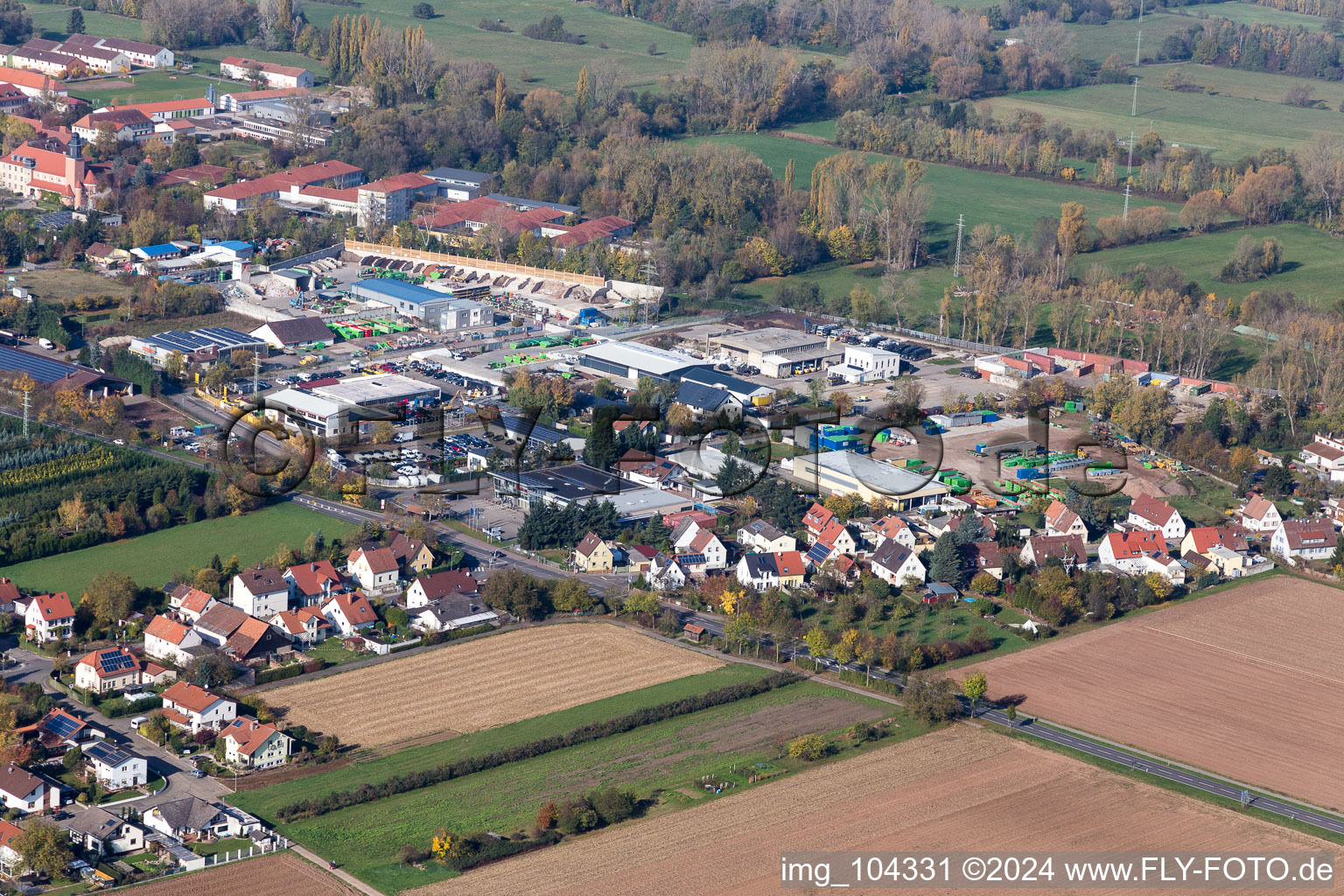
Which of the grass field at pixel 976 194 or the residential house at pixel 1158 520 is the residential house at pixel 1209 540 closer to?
the residential house at pixel 1158 520

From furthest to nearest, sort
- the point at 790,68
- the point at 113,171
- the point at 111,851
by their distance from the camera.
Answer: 1. the point at 790,68
2. the point at 113,171
3. the point at 111,851

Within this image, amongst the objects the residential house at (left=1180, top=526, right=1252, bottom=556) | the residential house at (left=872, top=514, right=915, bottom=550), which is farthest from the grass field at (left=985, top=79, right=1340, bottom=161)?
the residential house at (left=872, top=514, right=915, bottom=550)

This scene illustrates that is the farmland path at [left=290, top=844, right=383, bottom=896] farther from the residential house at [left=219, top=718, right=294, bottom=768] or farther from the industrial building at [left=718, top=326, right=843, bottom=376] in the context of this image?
the industrial building at [left=718, top=326, right=843, bottom=376]

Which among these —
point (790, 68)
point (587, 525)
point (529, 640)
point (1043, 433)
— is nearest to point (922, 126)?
point (790, 68)

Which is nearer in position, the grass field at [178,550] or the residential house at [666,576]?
the grass field at [178,550]

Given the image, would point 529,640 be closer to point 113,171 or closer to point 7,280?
point 7,280

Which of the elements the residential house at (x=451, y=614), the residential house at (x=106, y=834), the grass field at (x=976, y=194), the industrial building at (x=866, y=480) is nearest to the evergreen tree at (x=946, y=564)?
the industrial building at (x=866, y=480)
